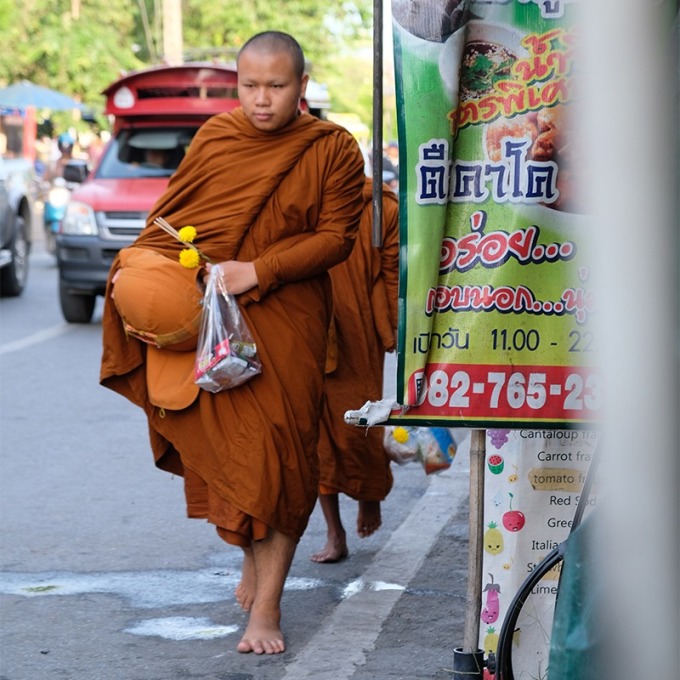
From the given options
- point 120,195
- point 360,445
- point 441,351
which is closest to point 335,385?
point 360,445

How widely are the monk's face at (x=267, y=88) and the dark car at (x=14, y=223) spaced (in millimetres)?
9518

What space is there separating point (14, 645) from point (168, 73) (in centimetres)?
839

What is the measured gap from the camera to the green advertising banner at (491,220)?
3070 millimetres

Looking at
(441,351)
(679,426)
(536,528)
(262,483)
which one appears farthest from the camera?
(262,483)

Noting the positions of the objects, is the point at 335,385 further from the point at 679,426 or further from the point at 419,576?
the point at 679,426

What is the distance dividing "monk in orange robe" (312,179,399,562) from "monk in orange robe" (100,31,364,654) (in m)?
0.73

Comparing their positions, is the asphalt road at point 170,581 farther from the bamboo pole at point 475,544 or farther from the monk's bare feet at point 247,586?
the bamboo pole at point 475,544

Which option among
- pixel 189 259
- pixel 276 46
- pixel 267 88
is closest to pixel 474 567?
pixel 189 259

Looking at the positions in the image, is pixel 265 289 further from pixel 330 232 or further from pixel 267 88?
pixel 267 88

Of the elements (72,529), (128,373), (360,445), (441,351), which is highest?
(441,351)

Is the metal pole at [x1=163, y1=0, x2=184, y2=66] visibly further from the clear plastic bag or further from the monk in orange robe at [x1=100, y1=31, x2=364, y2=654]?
the monk in orange robe at [x1=100, y1=31, x2=364, y2=654]

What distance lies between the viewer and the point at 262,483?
13.4ft

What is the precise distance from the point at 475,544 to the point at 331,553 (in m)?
2.01

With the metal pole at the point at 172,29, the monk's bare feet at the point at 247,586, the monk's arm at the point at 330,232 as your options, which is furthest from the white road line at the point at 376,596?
the metal pole at the point at 172,29
